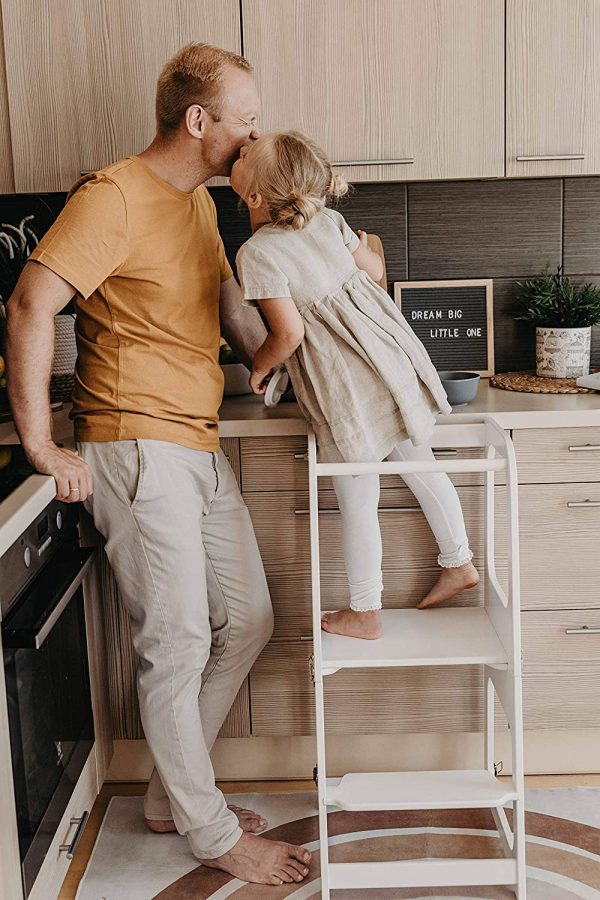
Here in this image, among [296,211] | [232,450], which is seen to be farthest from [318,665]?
[296,211]

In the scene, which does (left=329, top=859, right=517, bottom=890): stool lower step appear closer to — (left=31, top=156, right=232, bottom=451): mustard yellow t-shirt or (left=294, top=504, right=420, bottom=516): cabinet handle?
(left=294, top=504, right=420, bottom=516): cabinet handle

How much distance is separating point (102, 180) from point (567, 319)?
130 centimetres

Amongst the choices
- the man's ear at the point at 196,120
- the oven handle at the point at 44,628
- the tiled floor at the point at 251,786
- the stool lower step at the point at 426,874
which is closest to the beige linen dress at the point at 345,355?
the man's ear at the point at 196,120

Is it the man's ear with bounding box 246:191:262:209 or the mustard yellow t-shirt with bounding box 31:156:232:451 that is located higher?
the man's ear with bounding box 246:191:262:209

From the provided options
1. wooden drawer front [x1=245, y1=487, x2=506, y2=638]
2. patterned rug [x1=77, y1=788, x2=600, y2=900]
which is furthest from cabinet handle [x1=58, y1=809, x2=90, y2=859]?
wooden drawer front [x1=245, y1=487, x2=506, y2=638]

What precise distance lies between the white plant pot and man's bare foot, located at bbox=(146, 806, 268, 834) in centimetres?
132

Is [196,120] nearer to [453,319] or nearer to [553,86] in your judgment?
[553,86]

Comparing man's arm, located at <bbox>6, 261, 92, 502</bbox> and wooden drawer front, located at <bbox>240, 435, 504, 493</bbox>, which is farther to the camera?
wooden drawer front, located at <bbox>240, 435, 504, 493</bbox>

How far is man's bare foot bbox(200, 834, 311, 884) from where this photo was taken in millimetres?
2033

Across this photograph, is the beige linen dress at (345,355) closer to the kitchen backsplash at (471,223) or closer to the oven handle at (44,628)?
the oven handle at (44,628)

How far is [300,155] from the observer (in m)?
1.85

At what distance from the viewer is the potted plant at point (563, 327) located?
252 cm

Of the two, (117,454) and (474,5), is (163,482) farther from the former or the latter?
(474,5)

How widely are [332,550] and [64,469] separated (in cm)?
73
